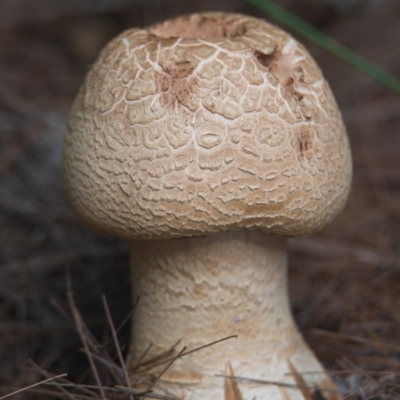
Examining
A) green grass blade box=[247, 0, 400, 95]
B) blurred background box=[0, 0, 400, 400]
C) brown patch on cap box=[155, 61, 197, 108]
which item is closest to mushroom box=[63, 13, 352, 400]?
brown patch on cap box=[155, 61, 197, 108]

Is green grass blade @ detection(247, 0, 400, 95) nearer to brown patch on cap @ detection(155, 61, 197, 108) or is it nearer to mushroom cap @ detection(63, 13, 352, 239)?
mushroom cap @ detection(63, 13, 352, 239)

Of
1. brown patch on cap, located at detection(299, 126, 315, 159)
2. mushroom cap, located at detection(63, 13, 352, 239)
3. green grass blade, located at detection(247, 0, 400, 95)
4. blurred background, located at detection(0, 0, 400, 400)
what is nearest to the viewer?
mushroom cap, located at detection(63, 13, 352, 239)

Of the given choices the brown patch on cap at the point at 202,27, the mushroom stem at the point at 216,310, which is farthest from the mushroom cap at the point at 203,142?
the mushroom stem at the point at 216,310

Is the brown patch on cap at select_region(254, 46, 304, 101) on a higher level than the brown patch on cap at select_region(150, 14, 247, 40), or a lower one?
lower

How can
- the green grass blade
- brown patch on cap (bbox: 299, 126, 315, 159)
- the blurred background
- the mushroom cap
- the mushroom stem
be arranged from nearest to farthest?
the mushroom cap
brown patch on cap (bbox: 299, 126, 315, 159)
the mushroom stem
the blurred background
the green grass blade

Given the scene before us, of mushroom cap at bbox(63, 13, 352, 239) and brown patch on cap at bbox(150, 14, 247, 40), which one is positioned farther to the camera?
Result: brown patch on cap at bbox(150, 14, 247, 40)

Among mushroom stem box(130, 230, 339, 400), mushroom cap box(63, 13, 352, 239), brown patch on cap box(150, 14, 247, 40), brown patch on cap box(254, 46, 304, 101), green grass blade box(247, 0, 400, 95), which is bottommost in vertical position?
mushroom stem box(130, 230, 339, 400)

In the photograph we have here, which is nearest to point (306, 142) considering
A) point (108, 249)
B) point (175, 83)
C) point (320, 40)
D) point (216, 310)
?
point (175, 83)

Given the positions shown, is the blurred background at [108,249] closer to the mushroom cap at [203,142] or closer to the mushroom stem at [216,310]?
the mushroom stem at [216,310]
